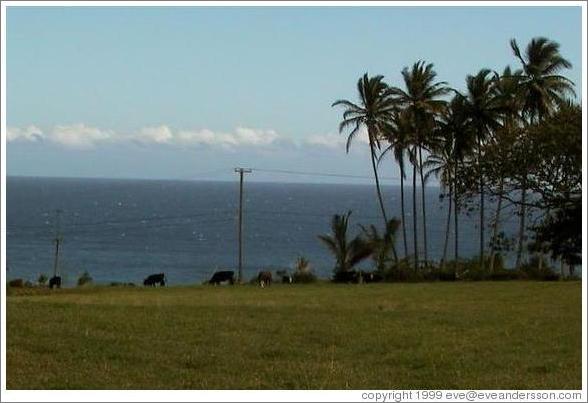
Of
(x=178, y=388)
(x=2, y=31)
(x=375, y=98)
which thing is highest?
(x=375, y=98)

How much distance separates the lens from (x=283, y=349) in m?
10.0

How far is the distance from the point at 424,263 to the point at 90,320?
32604 mm

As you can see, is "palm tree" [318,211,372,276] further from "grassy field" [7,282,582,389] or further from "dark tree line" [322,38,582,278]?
"grassy field" [7,282,582,389]

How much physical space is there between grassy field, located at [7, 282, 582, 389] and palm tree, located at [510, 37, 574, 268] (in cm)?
2734

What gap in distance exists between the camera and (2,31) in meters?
6.85

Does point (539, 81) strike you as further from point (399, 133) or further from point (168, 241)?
point (168, 241)

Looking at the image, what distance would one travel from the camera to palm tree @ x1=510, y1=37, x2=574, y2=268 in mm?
40562

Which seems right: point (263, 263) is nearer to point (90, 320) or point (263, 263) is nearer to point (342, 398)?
point (90, 320)

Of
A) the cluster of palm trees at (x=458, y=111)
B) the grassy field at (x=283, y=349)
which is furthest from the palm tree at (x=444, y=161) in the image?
the grassy field at (x=283, y=349)

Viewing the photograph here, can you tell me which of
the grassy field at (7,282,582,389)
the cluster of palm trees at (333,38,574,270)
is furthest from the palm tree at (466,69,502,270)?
the grassy field at (7,282,582,389)

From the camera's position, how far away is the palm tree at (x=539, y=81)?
133 feet

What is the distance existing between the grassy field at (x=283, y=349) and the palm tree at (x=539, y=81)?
27343 millimetres

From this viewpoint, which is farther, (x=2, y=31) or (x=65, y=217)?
(x=65, y=217)

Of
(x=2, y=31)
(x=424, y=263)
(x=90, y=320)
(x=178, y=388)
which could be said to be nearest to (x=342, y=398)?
(x=178, y=388)
